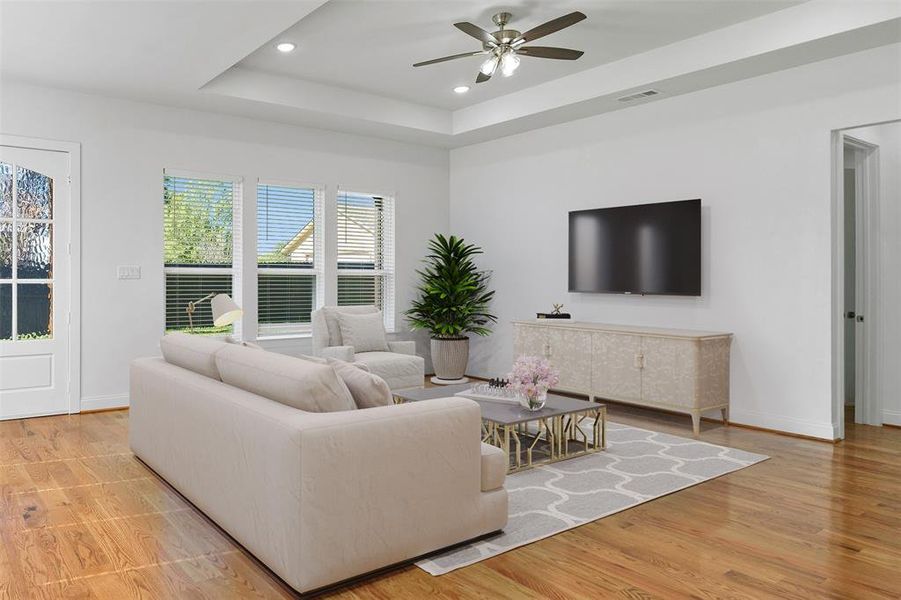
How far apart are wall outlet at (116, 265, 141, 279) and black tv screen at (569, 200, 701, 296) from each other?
4.01 metres

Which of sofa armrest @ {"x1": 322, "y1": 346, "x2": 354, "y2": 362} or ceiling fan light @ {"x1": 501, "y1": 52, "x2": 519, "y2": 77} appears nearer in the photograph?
ceiling fan light @ {"x1": 501, "y1": 52, "x2": 519, "y2": 77}

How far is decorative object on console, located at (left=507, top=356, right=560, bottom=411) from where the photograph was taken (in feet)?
13.3

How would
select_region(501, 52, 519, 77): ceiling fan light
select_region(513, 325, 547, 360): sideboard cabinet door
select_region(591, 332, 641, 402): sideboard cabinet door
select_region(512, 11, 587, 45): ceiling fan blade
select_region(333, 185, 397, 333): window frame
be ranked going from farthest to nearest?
select_region(333, 185, 397, 333): window frame → select_region(513, 325, 547, 360): sideboard cabinet door → select_region(591, 332, 641, 402): sideboard cabinet door → select_region(501, 52, 519, 77): ceiling fan light → select_region(512, 11, 587, 45): ceiling fan blade

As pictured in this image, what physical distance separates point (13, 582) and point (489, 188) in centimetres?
600

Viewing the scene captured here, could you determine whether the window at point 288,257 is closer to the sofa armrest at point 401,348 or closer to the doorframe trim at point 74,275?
the sofa armrest at point 401,348

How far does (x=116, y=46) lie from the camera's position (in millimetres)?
4469

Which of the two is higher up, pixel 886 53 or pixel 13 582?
pixel 886 53

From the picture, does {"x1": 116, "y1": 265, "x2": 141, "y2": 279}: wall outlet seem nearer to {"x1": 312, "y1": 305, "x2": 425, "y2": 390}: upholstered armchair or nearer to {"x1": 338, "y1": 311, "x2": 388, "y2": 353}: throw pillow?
{"x1": 312, "y1": 305, "x2": 425, "y2": 390}: upholstered armchair

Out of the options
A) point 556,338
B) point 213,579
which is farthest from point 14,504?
point 556,338

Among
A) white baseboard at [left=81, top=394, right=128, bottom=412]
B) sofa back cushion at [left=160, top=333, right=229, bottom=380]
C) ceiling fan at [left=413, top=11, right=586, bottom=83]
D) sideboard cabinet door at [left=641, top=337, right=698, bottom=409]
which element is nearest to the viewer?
sofa back cushion at [left=160, top=333, right=229, bottom=380]

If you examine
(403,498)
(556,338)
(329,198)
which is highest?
(329,198)

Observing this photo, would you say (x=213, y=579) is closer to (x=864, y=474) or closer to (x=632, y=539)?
(x=632, y=539)

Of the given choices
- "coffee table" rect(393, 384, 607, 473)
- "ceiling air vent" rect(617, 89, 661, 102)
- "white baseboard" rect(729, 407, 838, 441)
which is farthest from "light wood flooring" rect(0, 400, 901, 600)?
"ceiling air vent" rect(617, 89, 661, 102)

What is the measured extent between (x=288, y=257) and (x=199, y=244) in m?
0.92
